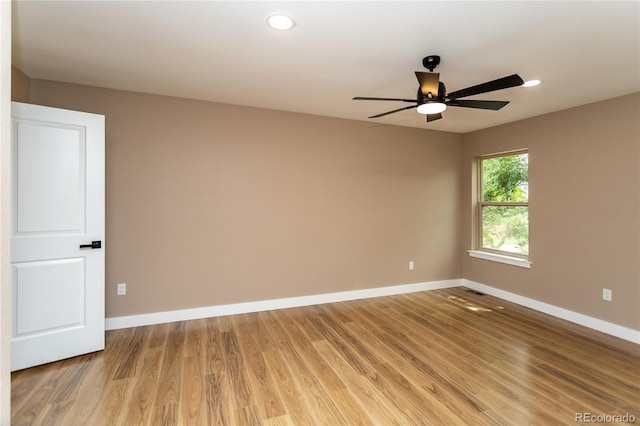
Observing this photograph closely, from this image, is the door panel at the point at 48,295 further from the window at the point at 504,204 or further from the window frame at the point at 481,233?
the window at the point at 504,204

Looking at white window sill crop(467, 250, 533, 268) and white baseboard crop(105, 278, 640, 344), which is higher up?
white window sill crop(467, 250, 533, 268)

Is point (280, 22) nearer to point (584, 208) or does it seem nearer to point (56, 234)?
point (56, 234)

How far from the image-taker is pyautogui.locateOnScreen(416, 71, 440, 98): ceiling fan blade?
7.00ft

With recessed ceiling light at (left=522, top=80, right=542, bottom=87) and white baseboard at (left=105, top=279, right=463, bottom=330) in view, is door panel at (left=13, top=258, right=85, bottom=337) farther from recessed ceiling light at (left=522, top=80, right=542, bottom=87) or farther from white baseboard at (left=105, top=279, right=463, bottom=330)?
recessed ceiling light at (left=522, top=80, right=542, bottom=87)

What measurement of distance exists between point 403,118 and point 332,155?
1098 mm

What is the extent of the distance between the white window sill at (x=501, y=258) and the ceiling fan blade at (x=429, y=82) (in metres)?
3.05

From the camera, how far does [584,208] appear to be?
3441 mm

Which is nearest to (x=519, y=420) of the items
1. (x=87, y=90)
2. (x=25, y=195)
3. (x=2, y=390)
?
(x=2, y=390)

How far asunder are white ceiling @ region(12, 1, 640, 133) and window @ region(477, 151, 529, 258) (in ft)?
3.93

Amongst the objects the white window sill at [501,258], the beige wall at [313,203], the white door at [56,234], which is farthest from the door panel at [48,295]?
the white window sill at [501,258]

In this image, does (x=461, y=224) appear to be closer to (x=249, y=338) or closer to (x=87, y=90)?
(x=249, y=338)

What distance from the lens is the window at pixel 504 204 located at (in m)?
4.17

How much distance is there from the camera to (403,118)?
409 centimetres

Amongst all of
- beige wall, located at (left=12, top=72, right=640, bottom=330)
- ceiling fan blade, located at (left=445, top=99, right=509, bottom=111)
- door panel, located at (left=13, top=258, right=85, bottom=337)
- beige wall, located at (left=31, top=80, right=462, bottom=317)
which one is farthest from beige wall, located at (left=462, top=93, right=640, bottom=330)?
door panel, located at (left=13, top=258, right=85, bottom=337)
